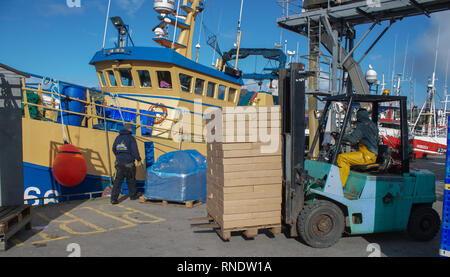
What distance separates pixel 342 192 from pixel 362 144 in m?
0.89

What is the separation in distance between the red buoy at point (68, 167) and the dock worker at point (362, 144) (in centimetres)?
486

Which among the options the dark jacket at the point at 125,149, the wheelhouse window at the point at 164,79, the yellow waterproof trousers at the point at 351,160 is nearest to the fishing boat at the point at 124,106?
the wheelhouse window at the point at 164,79

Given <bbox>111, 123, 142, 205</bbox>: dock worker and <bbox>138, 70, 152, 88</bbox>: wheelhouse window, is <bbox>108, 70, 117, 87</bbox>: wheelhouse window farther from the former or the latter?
<bbox>111, 123, 142, 205</bbox>: dock worker

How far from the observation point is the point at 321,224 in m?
4.56

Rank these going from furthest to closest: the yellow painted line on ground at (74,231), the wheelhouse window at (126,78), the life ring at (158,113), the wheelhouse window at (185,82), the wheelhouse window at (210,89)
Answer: the wheelhouse window at (210,89)
the wheelhouse window at (126,78)
the wheelhouse window at (185,82)
the life ring at (158,113)
the yellow painted line on ground at (74,231)

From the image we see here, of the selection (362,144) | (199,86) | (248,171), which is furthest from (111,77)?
(362,144)

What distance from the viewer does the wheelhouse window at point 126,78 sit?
417 inches

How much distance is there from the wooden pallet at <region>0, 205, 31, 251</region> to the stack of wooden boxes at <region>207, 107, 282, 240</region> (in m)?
2.93

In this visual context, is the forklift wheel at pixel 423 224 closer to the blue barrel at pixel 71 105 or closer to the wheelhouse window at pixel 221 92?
the blue barrel at pixel 71 105

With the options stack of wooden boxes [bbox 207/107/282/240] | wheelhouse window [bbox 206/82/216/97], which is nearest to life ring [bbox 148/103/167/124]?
wheelhouse window [bbox 206/82/216/97]

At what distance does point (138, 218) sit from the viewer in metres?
6.07
